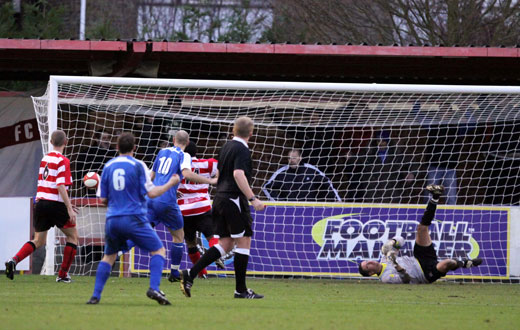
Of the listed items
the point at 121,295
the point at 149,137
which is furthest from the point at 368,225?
the point at 121,295

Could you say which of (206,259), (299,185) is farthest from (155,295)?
(299,185)

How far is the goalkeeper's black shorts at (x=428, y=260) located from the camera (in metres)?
11.6

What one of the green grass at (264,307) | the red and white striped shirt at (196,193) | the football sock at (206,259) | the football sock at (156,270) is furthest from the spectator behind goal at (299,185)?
the football sock at (156,270)

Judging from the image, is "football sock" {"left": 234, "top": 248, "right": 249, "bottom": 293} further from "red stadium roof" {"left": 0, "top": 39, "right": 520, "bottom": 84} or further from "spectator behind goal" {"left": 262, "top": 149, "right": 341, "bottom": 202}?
"red stadium roof" {"left": 0, "top": 39, "right": 520, "bottom": 84}

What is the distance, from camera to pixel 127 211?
7.56 meters

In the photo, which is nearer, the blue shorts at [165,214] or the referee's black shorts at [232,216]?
the referee's black shorts at [232,216]

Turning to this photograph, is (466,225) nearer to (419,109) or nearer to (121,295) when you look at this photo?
(419,109)

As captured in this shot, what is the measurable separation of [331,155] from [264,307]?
22.5 ft

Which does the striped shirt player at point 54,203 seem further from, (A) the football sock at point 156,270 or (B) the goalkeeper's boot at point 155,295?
(B) the goalkeeper's boot at point 155,295

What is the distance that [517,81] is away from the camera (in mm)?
15141

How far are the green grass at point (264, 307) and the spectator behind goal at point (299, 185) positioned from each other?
235 cm

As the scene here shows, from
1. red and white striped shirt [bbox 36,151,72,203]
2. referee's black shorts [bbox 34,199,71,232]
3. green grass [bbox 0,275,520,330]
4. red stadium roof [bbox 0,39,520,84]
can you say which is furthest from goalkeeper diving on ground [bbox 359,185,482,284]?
red and white striped shirt [bbox 36,151,72,203]

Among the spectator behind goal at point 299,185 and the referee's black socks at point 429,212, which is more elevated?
the spectator behind goal at point 299,185

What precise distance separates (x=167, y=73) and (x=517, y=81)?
19.9 ft
